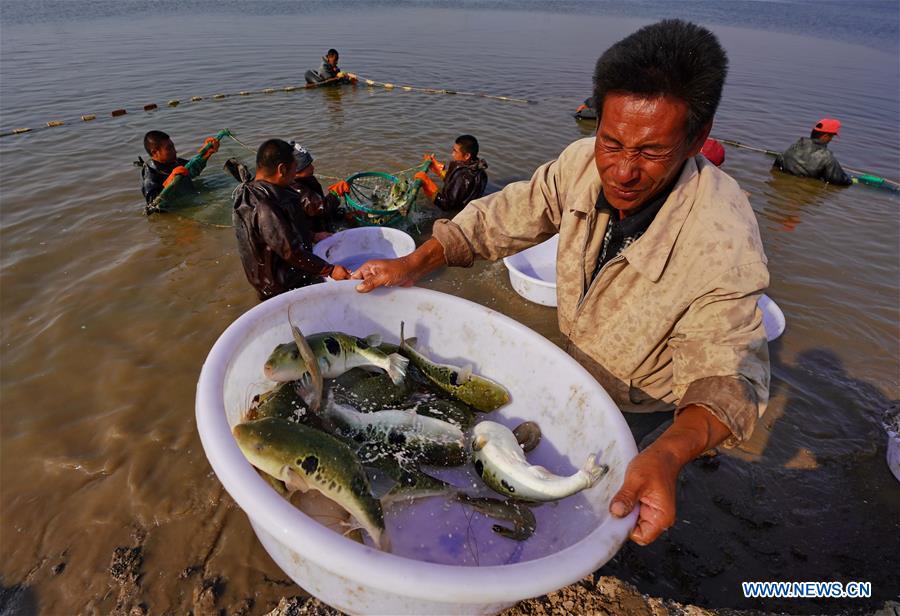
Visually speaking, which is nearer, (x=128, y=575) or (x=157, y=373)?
(x=128, y=575)

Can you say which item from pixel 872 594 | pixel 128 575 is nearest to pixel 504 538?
pixel 128 575

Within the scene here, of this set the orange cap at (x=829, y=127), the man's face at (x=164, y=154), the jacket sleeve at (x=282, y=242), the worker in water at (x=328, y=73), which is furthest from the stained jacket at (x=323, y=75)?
the orange cap at (x=829, y=127)

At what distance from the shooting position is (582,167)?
244 cm

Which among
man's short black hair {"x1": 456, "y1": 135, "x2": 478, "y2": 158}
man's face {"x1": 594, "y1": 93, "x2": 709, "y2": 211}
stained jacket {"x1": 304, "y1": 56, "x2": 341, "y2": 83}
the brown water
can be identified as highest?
man's face {"x1": 594, "y1": 93, "x2": 709, "y2": 211}

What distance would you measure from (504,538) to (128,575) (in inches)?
88.9

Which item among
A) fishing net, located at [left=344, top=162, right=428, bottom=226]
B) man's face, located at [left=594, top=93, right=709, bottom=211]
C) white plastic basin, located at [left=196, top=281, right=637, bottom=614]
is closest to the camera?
white plastic basin, located at [left=196, top=281, right=637, bottom=614]

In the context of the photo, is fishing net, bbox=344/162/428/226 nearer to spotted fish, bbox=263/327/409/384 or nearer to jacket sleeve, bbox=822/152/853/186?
spotted fish, bbox=263/327/409/384

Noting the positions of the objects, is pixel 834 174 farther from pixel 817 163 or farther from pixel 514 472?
pixel 514 472

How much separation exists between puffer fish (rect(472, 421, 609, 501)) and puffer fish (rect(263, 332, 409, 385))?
61cm

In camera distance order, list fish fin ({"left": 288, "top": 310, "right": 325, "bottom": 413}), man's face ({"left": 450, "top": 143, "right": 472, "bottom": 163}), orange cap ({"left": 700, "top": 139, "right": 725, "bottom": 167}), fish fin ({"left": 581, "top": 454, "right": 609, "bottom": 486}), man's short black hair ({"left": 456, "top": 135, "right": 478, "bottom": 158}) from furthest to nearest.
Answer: orange cap ({"left": 700, "top": 139, "right": 725, "bottom": 167}) < man's face ({"left": 450, "top": 143, "right": 472, "bottom": 163}) < man's short black hair ({"left": 456, "top": 135, "right": 478, "bottom": 158}) < fish fin ({"left": 288, "top": 310, "right": 325, "bottom": 413}) < fish fin ({"left": 581, "top": 454, "right": 609, "bottom": 486})

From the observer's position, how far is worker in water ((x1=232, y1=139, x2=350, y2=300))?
4.36 meters

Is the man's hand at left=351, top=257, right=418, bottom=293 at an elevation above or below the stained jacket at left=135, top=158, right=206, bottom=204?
above

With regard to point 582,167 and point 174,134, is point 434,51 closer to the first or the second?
point 174,134

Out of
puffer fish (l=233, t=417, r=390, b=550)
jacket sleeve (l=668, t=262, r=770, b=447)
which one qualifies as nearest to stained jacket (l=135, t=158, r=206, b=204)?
puffer fish (l=233, t=417, r=390, b=550)
